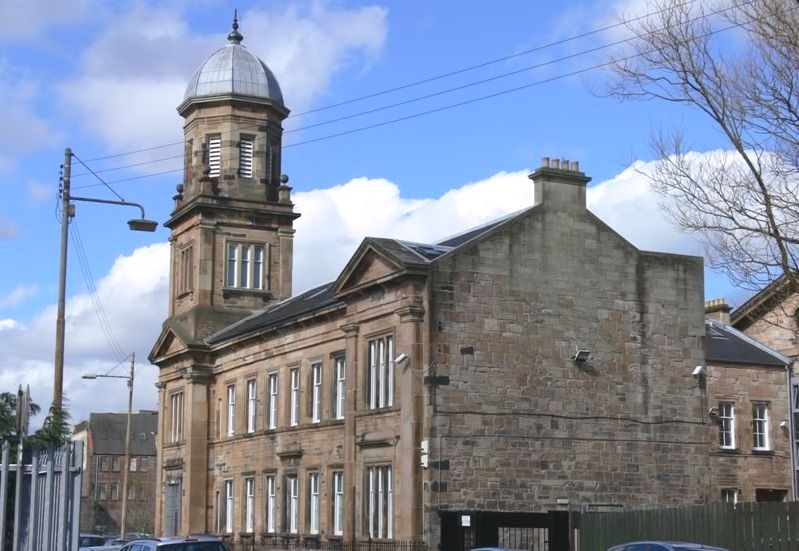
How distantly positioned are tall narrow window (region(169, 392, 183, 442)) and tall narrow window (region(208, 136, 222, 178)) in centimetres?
971

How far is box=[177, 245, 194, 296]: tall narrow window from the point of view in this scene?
2172 inches

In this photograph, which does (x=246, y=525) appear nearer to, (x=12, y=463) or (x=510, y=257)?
(x=510, y=257)

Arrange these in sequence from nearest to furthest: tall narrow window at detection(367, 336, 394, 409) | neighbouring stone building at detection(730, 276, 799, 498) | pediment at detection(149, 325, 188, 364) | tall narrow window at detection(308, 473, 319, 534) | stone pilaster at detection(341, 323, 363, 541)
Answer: tall narrow window at detection(367, 336, 394, 409), stone pilaster at detection(341, 323, 363, 541), tall narrow window at detection(308, 473, 319, 534), neighbouring stone building at detection(730, 276, 799, 498), pediment at detection(149, 325, 188, 364)

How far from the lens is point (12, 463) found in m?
23.5

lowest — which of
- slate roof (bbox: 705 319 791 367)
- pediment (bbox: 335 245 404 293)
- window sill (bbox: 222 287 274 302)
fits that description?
slate roof (bbox: 705 319 791 367)

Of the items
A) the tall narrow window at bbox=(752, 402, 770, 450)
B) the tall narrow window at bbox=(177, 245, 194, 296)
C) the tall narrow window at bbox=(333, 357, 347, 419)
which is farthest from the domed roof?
the tall narrow window at bbox=(752, 402, 770, 450)

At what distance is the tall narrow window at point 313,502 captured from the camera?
41500 millimetres

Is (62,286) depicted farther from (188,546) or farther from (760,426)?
(760,426)

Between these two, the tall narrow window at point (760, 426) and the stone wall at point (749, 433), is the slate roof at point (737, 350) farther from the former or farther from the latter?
the tall narrow window at point (760, 426)

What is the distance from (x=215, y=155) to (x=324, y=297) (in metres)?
12.7

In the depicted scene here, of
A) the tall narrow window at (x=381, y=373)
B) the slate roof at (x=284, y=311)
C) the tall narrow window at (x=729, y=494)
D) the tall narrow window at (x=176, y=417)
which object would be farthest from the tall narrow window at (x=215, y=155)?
the tall narrow window at (x=729, y=494)

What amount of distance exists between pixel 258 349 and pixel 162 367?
35.2ft

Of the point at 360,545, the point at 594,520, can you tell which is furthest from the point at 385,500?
the point at 594,520

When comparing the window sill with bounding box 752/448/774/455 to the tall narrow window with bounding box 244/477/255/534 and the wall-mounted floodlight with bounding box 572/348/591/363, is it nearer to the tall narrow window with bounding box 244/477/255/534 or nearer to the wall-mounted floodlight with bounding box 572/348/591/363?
the wall-mounted floodlight with bounding box 572/348/591/363
